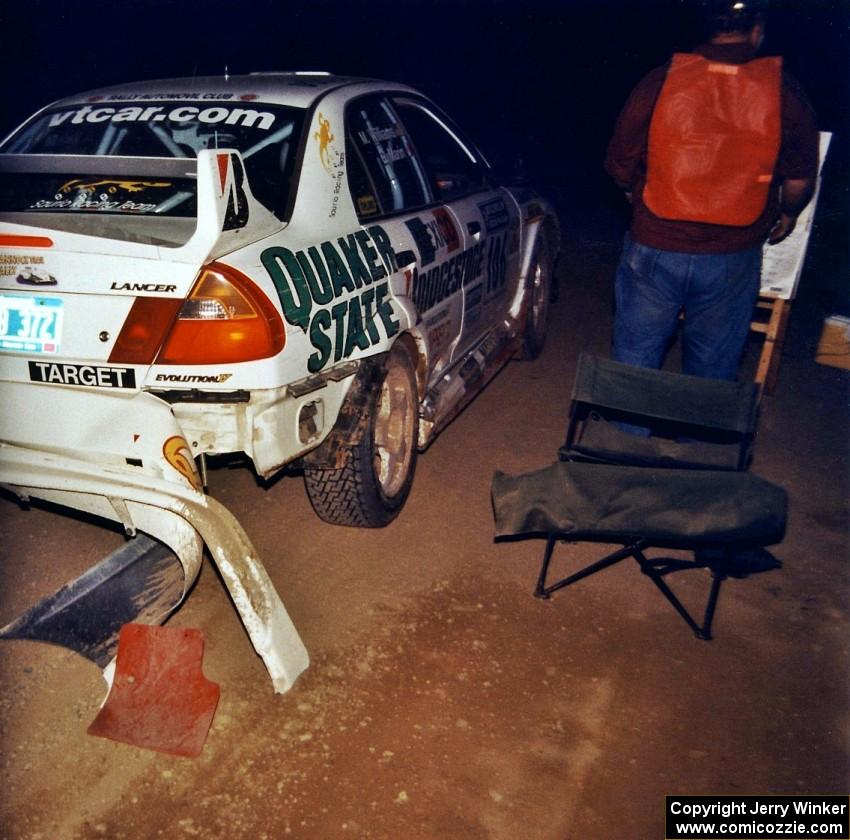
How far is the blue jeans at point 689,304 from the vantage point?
4020 millimetres

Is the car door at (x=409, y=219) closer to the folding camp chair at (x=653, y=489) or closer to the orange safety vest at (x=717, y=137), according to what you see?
the folding camp chair at (x=653, y=489)

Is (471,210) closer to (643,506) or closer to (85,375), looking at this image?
(643,506)

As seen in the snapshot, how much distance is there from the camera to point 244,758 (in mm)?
2627

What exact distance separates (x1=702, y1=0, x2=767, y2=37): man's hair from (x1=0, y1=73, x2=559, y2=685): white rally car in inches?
57.9

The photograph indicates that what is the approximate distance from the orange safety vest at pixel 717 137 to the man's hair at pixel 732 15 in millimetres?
138

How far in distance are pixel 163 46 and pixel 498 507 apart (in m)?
18.7

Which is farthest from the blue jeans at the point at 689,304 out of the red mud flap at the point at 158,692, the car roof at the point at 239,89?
the red mud flap at the point at 158,692

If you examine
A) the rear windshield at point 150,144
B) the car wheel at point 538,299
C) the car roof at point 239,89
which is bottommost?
the car wheel at point 538,299

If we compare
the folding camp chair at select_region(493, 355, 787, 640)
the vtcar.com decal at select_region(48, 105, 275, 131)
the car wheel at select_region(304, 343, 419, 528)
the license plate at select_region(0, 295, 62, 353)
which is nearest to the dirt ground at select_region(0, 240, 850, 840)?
the car wheel at select_region(304, 343, 419, 528)

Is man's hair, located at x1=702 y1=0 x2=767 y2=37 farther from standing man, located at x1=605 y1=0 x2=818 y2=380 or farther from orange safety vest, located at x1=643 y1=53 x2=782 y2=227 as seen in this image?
orange safety vest, located at x1=643 y1=53 x2=782 y2=227

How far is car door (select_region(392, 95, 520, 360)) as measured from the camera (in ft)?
14.9

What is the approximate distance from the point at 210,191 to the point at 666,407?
2072mm

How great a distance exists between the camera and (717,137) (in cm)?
365

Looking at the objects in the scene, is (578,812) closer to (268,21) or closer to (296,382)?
(296,382)
